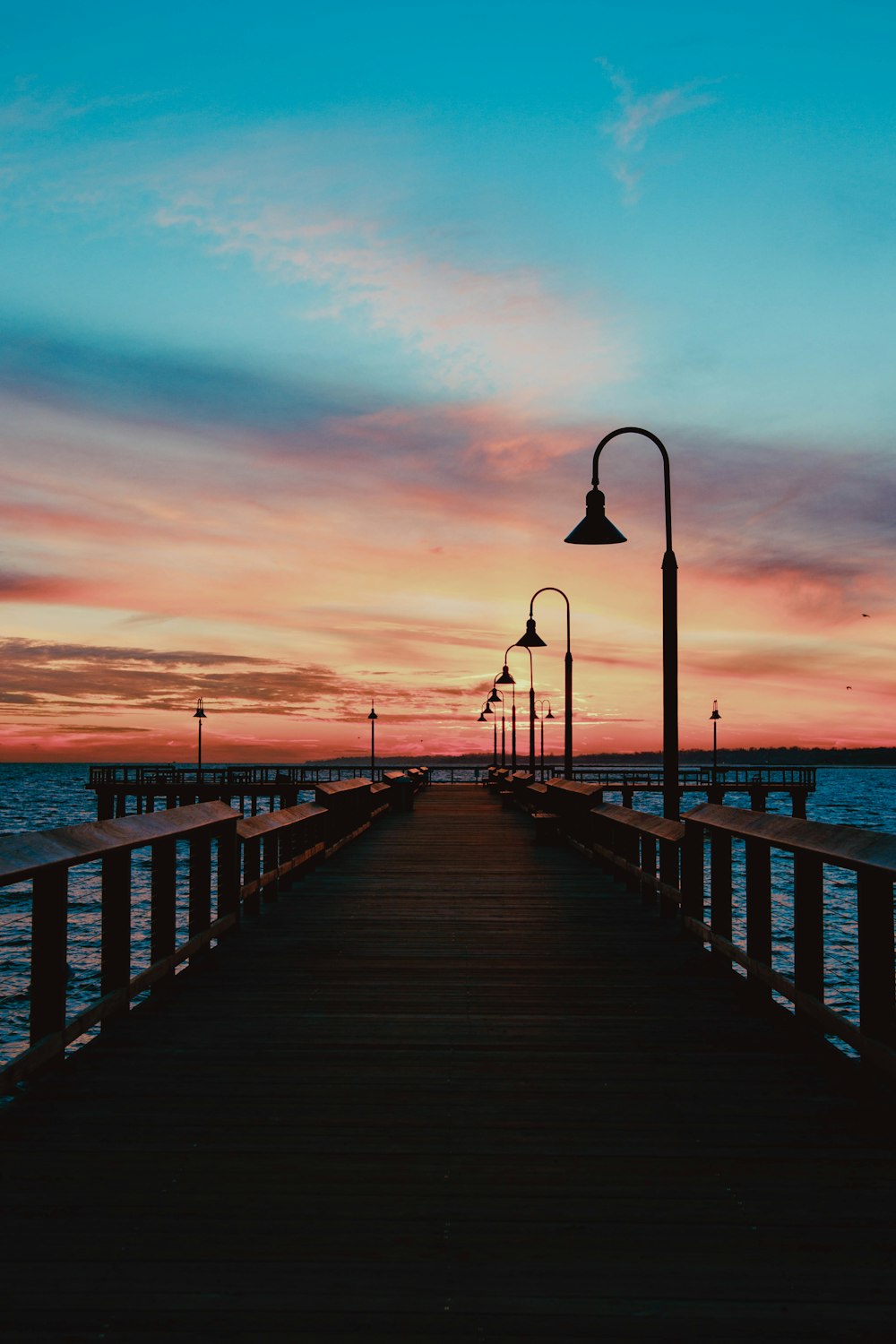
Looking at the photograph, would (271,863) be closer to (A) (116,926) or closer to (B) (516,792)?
(A) (116,926)

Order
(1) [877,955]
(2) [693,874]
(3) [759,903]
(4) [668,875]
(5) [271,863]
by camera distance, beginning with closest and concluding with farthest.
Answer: (1) [877,955], (3) [759,903], (2) [693,874], (4) [668,875], (5) [271,863]

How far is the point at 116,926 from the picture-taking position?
20.3 ft

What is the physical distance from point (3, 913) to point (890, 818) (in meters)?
72.3

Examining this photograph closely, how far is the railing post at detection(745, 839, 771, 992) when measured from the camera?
6848 millimetres

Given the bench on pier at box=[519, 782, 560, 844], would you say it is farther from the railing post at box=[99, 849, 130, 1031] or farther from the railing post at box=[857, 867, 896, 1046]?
the railing post at box=[857, 867, 896, 1046]

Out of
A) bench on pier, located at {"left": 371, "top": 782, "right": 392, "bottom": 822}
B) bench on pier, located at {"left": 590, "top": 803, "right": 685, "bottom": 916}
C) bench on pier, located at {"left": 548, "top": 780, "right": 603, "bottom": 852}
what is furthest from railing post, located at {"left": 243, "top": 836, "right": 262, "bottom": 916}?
bench on pier, located at {"left": 371, "top": 782, "right": 392, "bottom": 822}

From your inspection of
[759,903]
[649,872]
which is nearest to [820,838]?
[759,903]

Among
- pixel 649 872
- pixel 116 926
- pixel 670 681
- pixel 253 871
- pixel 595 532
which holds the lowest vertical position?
pixel 649 872

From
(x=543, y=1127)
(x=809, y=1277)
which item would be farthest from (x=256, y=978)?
(x=809, y=1277)

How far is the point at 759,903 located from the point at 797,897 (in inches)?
32.1

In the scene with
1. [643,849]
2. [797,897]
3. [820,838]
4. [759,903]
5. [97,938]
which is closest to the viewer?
[820,838]

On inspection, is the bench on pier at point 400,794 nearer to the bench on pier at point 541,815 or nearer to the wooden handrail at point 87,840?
the bench on pier at point 541,815

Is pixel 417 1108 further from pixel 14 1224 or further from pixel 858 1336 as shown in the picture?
pixel 858 1336

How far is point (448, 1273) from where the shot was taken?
133 inches
